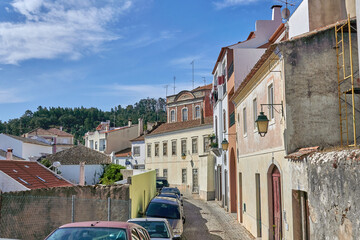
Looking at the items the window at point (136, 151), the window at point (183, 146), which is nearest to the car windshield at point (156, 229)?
the window at point (183, 146)

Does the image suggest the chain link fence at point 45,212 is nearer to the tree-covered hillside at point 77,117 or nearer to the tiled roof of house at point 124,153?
the tiled roof of house at point 124,153

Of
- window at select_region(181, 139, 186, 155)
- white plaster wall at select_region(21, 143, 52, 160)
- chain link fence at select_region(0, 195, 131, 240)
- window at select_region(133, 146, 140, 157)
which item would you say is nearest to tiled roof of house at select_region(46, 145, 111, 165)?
white plaster wall at select_region(21, 143, 52, 160)

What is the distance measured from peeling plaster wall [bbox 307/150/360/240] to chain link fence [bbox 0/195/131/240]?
20.4 ft

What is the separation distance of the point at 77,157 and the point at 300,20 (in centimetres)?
3414

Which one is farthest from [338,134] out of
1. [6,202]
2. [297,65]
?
[6,202]

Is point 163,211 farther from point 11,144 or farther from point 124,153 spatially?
point 124,153

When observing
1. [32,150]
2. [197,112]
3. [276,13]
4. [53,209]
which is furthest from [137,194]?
[197,112]

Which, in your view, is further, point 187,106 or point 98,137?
point 98,137

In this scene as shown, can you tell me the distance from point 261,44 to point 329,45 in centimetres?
1474

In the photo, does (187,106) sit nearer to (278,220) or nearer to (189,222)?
(189,222)

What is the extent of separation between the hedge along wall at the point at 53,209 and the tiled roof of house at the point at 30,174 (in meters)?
7.39

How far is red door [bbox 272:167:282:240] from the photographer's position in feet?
42.9

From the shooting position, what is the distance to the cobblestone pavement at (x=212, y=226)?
689 inches

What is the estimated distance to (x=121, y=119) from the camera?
4387 inches
